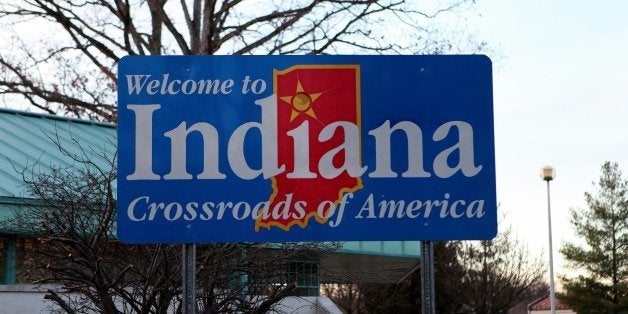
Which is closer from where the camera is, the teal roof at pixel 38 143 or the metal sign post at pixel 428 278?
the metal sign post at pixel 428 278

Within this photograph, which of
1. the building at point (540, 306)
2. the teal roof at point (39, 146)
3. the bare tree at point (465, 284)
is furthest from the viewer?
the building at point (540, 306)

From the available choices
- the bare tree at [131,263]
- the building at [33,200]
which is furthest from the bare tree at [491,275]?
the bare tree at [131,263]

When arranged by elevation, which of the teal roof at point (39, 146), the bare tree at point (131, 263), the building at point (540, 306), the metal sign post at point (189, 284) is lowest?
the metal sign post at point (189, 284)

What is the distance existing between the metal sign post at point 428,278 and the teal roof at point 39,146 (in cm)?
1138

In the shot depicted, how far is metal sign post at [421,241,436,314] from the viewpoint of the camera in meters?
4.92

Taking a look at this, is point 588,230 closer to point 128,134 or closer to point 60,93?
point 60,93

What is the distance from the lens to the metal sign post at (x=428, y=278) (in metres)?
4.92

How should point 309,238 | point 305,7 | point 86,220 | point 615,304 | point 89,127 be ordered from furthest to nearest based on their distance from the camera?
point 615,304
point 305,7
point 89,127
point 86,220
point 309,238

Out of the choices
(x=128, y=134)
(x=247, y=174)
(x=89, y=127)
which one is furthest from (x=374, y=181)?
(x=89, y=127)

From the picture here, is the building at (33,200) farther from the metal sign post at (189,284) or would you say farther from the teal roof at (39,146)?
the metal sign post at (189,284)

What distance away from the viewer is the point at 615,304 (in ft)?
163

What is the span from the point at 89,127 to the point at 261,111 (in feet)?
57.9

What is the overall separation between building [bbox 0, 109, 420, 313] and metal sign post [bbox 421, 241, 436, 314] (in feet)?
23.1

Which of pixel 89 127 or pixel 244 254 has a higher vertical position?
pixel 89 127
